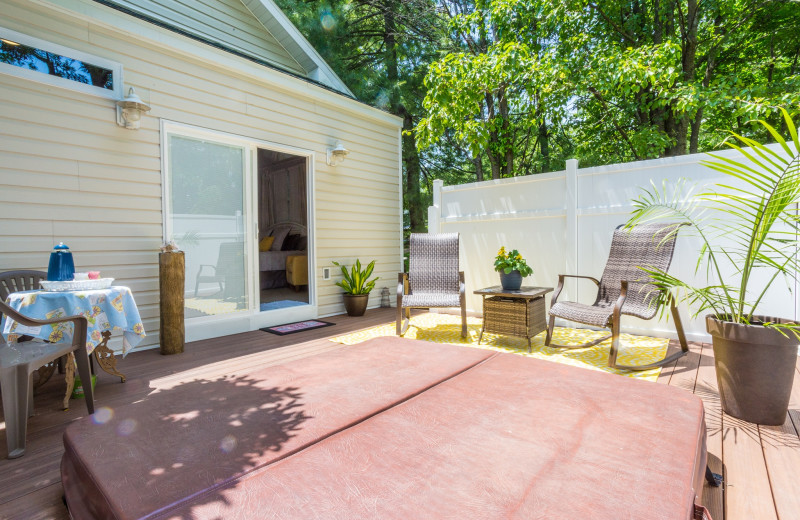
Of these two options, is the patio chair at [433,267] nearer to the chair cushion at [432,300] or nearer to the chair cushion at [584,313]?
the chair cushion at [432,300]

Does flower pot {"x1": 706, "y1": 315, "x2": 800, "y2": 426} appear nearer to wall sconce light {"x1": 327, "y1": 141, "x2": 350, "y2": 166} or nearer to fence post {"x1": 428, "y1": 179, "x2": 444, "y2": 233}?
fence post {"x1": 428, "y1": 179, "x2": 444, "y2": 233}

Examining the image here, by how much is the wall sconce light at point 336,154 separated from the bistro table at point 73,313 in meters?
3.43

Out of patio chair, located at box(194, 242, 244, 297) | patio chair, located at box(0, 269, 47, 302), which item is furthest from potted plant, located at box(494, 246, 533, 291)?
patio chair, located at box(0, 269, 47, 302)

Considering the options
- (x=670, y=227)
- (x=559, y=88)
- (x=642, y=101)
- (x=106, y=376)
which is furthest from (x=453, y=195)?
(x=106, y=376)

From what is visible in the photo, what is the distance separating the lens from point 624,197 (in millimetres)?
4207

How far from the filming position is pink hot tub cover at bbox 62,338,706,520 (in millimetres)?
900

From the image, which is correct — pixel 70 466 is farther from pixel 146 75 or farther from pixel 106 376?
pixel 146 75

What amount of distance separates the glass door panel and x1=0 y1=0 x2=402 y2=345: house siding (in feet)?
0.71

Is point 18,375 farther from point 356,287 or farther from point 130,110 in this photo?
point 356,287

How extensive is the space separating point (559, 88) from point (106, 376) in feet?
19.7

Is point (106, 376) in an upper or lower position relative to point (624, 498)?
lower

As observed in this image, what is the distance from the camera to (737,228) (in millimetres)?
2785

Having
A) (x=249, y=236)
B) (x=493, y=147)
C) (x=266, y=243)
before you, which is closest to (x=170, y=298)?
(x=249, y=236)

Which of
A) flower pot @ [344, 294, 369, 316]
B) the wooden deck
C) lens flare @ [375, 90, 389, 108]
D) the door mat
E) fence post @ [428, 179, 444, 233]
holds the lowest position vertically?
the wooden deck
